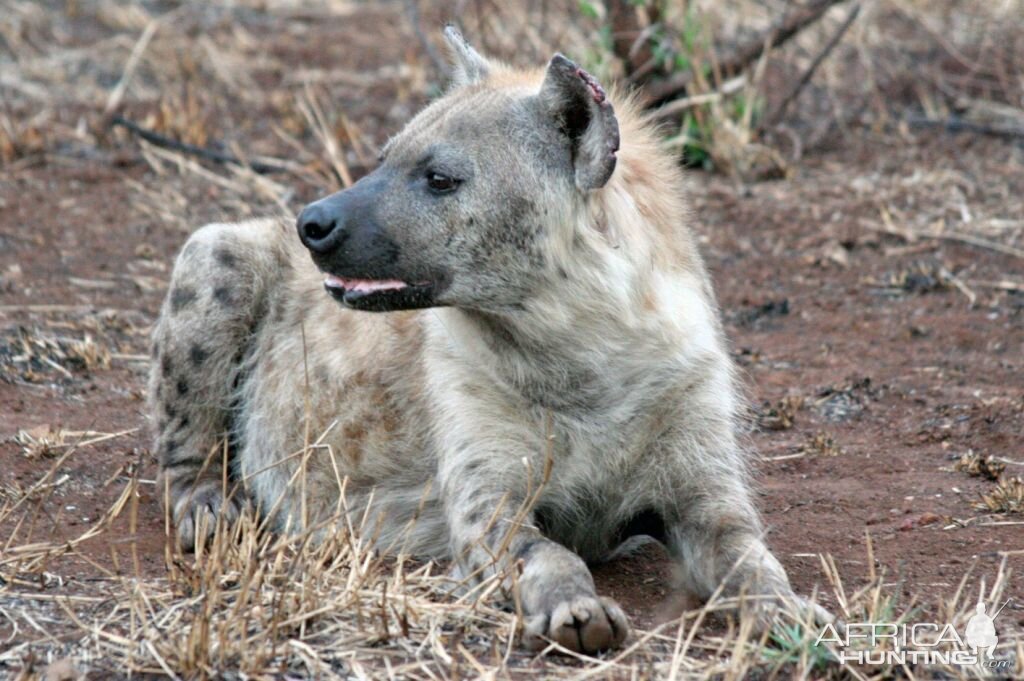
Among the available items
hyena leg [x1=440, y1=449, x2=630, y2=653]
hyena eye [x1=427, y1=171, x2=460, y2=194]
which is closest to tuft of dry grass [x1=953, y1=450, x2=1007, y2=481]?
hyena leg [x1=440, y1=449, x2=630, y2=653]

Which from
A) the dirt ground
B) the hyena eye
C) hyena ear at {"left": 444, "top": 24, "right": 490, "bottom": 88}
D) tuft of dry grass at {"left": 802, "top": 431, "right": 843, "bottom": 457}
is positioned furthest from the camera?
tuft of dry grass at {"left": 802, "top": 431, "right": 843, "bottom": 457}

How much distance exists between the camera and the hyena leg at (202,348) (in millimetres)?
4391

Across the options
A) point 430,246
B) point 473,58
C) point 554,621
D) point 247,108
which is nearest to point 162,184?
point 247,108

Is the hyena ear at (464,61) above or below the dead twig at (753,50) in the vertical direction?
above

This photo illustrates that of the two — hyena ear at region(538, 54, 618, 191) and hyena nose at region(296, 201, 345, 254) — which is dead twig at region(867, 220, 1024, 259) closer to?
hyena ear at region(538, 54, 618, 191)

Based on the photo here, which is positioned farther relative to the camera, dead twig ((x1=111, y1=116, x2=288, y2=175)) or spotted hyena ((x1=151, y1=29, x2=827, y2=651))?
dead twig ((x1=111, y1=116, x2=288, y2=175))

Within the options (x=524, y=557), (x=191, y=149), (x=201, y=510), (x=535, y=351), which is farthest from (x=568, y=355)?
(x=191, y=149)

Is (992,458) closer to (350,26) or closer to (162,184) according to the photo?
(162,184)

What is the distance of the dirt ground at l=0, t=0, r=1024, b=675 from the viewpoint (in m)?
3.92

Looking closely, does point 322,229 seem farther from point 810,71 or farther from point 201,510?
point 810,71

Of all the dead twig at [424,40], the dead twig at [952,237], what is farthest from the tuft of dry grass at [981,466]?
the dead twig at [424,40]

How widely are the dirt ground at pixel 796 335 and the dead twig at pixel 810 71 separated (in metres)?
0.25

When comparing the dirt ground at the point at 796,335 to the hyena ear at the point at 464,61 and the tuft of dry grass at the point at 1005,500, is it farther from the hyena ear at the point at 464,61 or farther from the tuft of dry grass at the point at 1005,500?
the hyena ear at the point at 464,61

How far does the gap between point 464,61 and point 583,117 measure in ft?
2.10
